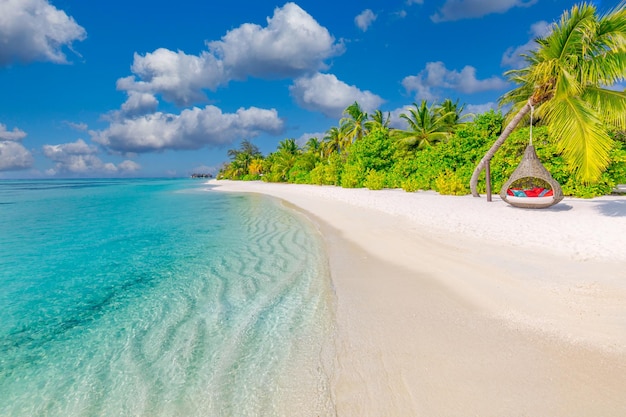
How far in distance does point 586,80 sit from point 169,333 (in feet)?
40.7

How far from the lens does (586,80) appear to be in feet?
29.3

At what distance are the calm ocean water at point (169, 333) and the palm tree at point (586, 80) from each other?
7916 millimetres

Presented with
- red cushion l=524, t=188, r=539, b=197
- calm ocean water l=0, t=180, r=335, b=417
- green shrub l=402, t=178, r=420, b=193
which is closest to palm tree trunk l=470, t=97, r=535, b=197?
red cushion l=524, t=188, r=539, b=197

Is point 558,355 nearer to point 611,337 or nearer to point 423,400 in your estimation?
point 611,337

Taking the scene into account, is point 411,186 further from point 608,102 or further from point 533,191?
point 608,102

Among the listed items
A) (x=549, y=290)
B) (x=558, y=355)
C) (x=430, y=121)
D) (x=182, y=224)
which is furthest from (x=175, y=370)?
(x=430, y=121)

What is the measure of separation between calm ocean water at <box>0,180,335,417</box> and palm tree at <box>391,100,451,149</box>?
23.1 m

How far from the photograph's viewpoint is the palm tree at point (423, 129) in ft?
90.8

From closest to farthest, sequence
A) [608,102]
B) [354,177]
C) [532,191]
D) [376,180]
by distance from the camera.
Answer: [608,102]
[532,191]
[376,180]
[354,177]

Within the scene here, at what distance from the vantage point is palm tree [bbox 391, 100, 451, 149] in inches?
1089

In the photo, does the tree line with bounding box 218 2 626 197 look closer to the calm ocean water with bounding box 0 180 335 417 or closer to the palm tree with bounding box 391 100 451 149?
the palm tree with bounding box 391 100 451 149

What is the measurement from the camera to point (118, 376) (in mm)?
3176

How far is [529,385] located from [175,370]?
3.41 metres

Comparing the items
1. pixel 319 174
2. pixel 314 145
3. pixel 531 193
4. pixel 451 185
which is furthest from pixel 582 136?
pixel 314 145
